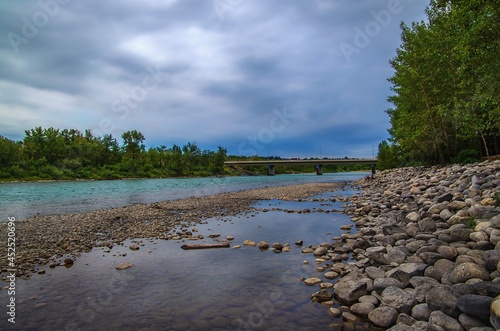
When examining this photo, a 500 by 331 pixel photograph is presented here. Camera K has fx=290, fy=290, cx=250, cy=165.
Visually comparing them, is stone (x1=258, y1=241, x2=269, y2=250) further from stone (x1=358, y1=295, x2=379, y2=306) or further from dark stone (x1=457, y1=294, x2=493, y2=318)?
dark stone (x1=457, y1=294, x2=493, y2=318)

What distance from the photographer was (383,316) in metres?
5.70

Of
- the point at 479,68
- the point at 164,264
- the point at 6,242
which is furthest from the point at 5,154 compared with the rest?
the point at 479,68

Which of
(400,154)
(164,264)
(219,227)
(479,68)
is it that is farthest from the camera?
(400,154)

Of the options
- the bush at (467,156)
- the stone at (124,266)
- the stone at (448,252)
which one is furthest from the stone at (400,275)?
the bush at (467,156)

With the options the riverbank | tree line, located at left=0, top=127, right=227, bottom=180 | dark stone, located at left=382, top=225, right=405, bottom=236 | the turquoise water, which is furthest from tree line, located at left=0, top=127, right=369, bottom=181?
dark stone, located at left=382, top=225, right=405, bottom=236

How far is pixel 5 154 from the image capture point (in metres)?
105

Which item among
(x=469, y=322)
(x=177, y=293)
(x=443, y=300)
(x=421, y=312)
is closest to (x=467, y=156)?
(x=443, y=300)

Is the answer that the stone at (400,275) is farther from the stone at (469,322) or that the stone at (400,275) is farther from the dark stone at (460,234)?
the dark stone at (460,234)

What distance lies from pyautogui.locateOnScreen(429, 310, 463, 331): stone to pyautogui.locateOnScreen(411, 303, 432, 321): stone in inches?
6.2

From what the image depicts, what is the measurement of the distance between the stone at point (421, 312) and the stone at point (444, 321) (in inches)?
6.2

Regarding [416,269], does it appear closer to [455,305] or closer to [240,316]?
[455,305]

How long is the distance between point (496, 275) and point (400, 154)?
63.4 m

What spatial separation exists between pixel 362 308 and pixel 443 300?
1.51 metres

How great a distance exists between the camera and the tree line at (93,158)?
354 ft
